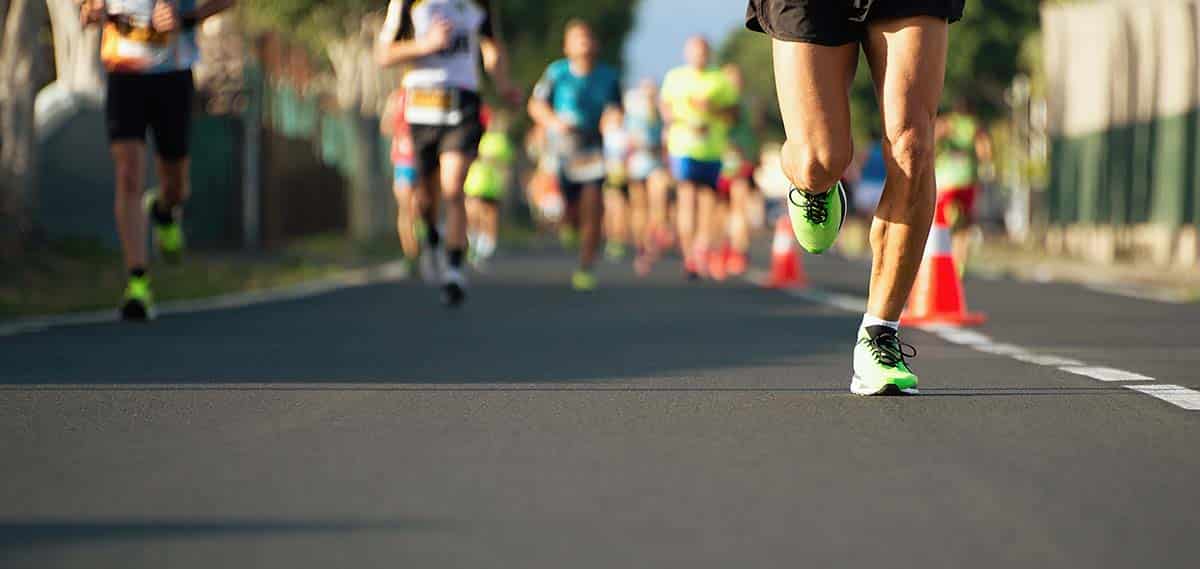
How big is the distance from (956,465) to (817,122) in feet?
7.08

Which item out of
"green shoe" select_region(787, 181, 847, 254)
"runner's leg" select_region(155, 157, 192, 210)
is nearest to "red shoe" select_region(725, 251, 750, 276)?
"runner's leg" select_region(155, 157, 192, 210)

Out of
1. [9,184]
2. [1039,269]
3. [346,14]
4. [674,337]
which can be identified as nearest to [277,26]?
[346,14]

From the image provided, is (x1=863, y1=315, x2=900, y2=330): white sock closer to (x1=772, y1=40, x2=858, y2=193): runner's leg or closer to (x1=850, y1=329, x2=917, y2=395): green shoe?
(x1=850, y1=329, x2=917, y2=395): green shoe

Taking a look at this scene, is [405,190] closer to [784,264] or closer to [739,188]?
[739,188]

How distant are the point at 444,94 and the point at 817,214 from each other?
6979 millimetres

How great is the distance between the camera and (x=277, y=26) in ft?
120

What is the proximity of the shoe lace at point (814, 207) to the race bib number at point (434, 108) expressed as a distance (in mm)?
6873

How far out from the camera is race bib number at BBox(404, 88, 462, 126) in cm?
1475

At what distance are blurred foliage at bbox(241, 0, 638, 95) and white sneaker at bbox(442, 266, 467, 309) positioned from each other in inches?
503

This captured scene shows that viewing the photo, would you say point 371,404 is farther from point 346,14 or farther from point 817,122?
point 346,14

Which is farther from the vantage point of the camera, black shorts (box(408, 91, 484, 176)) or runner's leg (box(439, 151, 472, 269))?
black shorts (box(408, 91, 484, 176))

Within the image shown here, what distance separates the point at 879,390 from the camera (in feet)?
24.8

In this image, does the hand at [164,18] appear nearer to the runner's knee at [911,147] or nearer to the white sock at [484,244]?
the runner's knee at [911,147]

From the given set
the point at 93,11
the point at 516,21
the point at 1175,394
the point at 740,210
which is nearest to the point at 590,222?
the point at 740,210
